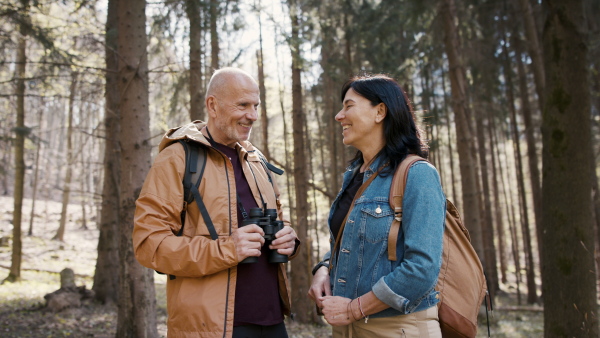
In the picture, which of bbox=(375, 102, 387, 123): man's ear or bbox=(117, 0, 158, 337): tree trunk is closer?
bbox=(375, 102, 387, 123): man's ear

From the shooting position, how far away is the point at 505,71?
15625 millimetres

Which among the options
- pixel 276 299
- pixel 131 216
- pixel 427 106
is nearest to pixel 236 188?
pixel 276 299

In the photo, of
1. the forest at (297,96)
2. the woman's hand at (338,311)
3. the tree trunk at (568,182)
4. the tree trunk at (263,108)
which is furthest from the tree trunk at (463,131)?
the woman's hand at (338,311)

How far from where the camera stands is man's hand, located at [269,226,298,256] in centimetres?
267

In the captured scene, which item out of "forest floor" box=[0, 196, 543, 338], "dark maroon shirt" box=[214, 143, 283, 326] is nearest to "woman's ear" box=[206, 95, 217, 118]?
"dark maroon shirt" box=[214, 143, 283, 326]

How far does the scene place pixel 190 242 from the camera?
247 cm

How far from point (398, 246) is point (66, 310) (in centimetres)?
886

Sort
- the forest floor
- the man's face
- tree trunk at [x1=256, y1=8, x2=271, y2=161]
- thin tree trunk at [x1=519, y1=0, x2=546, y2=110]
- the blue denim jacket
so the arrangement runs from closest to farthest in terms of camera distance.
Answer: the blue denim jacket → the man's face → the forest floor → thin tree trunk at [x1=519, y1=0, x2=546, y2=110] → tree trunk at [x1=256, y1=8, x2=271, y2=161]

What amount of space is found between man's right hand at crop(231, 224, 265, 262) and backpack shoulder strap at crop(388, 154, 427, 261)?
731 millimetres

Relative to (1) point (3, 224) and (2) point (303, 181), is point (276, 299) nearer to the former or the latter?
(2) point (303, 181)

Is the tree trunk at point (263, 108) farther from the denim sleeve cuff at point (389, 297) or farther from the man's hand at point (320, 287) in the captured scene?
the denim sleeve cuff at point (389, 297)

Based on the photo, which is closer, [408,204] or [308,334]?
[408,204]

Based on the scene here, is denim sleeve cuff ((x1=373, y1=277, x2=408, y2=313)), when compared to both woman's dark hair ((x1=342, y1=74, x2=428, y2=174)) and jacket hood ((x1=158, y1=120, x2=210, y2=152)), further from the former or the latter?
jacket hood ((x1=158, y1=120, x2=210, y2=152))

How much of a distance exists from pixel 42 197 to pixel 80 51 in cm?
3392
